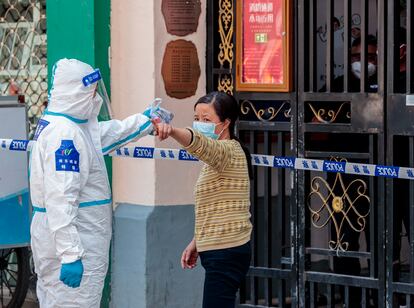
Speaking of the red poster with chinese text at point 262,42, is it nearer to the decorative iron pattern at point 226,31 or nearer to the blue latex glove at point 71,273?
the decorative iron pattern at point 226,31

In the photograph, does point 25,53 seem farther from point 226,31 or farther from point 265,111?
point 265,111

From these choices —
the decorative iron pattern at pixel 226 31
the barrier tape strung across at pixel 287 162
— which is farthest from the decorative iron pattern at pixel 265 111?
the barrier tape strung across at pixel 287 162

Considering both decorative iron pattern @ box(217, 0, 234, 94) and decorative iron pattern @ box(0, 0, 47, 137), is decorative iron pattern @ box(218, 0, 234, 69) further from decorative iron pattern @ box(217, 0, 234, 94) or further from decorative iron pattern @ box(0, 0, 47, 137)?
decorative iron pattern @ box(0, 0, 47, 137)

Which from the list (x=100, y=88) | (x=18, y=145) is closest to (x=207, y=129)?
(x=100, y=88)

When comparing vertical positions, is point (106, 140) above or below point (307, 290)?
above

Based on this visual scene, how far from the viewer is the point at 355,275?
7770 mm

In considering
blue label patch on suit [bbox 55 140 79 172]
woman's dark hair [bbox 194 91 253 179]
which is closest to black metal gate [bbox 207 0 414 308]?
woman's dark hair [bbox 194 91 253 179]

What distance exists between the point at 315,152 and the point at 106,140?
162 centimetres

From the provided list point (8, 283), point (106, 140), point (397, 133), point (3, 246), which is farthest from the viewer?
point (8, 283)

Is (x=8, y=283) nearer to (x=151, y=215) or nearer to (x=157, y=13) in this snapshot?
(x=151, y=215)

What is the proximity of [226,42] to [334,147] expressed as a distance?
1144 millimetres

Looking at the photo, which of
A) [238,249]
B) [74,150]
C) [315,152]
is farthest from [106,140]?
[315,152]

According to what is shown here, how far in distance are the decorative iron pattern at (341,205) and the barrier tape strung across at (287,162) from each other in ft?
0.87

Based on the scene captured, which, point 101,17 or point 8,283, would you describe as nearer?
point 101,17
